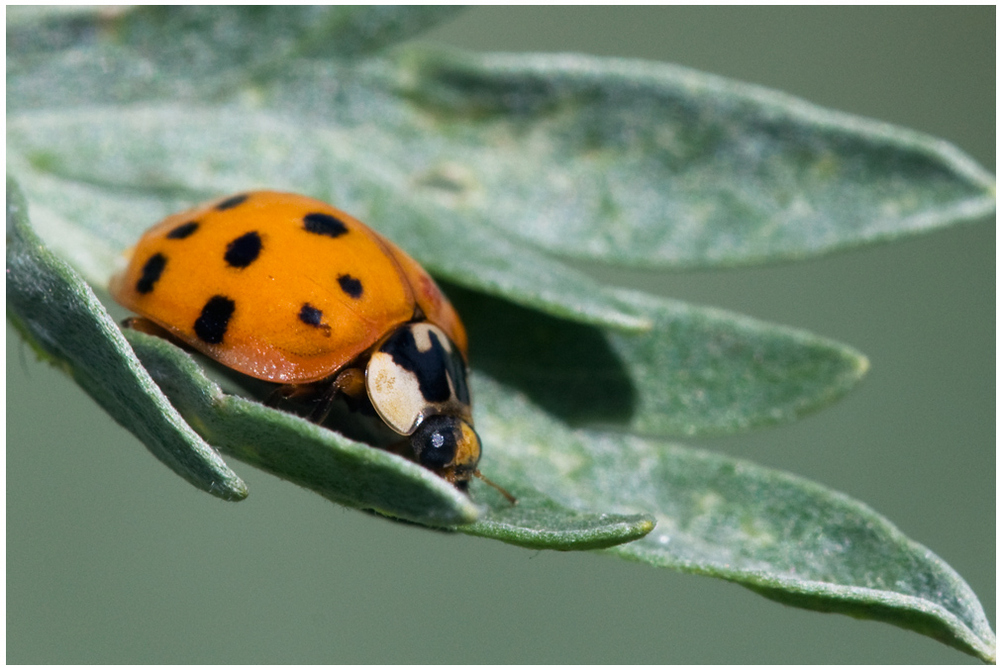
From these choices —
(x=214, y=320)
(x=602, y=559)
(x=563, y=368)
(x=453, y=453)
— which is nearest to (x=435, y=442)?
(x=453, y=453)

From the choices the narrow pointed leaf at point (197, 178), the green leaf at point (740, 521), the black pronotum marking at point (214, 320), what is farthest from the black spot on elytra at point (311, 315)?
the green leaf at point (740, 521)

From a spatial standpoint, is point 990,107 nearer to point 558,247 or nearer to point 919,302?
point 919,302

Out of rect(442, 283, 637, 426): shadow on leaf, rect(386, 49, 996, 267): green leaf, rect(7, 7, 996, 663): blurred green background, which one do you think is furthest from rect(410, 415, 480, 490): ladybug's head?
rect(7, 7, 996, 663): blurred green background

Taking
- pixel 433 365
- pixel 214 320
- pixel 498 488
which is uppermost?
pixel 214 320

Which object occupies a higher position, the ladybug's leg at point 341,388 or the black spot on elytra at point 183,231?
the black spot on elytra at point 183,231

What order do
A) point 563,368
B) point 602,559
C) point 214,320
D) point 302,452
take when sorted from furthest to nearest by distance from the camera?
point 602,559
point 563,368
point 214,320
point 302,452

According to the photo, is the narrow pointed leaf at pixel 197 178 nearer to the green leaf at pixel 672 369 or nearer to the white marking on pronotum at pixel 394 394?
the green leaf at pixel 672 369

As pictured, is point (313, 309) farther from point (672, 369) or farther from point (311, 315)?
point (672, 369)
